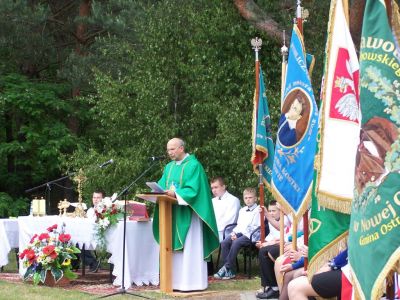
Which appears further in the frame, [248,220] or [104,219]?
[248,220]

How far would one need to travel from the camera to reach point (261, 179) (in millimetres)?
9023

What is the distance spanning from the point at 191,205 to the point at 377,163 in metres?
6.27

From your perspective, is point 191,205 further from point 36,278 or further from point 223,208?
point 223,208

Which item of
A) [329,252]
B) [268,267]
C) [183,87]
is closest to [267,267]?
[268,267]

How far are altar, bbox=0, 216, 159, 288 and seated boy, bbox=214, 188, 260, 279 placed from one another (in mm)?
1264

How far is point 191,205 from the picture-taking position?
10.4 metres

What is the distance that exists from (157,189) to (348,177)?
4.93 m

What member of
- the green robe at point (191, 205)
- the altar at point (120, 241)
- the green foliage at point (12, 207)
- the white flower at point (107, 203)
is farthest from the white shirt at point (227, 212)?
the green foliage at point (12, 207)

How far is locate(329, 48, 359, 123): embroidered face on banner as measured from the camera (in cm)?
534

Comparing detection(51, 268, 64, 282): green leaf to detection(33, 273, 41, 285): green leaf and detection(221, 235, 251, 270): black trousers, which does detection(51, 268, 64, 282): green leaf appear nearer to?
detection(33, 273, 41, 285): green leaf

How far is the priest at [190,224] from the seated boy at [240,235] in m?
1.24

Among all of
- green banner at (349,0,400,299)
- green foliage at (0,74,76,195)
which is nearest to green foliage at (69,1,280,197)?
green foliage at (0,74,76,195)

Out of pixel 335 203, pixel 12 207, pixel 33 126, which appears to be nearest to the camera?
pixel 335 203

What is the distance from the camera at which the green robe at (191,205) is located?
10.5 meters
